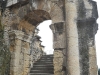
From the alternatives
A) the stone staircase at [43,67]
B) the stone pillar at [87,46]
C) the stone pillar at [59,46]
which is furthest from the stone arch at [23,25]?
the stone staircase at [43,67]

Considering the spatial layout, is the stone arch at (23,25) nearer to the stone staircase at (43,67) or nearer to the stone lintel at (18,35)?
the stone lintel at (18,35)

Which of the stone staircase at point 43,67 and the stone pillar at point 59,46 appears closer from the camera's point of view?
the stone pillar at point 59,46

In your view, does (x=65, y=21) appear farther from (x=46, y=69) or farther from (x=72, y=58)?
(x=46, y=69)

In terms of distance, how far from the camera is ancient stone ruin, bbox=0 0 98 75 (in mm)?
5320

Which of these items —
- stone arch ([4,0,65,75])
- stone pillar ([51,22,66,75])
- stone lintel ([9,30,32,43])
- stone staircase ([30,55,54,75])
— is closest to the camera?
stone pillar ([51,22,66,75])

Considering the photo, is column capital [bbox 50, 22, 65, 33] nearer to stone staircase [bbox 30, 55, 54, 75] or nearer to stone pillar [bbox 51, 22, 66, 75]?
stone pillar [bbox 51, 22, 66, 75]

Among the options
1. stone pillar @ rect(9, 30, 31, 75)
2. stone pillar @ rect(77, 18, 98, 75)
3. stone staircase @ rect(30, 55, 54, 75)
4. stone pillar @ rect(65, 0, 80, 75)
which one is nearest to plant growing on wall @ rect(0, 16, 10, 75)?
stone pillar @ rect(9, 30, 31, 75)

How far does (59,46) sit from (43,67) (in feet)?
13.8

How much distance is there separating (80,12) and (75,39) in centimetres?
89

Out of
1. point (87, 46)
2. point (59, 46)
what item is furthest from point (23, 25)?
point (87, 46)

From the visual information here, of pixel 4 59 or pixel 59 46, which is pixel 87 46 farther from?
pixel 4 59

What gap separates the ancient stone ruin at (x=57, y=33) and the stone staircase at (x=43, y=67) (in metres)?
2.22

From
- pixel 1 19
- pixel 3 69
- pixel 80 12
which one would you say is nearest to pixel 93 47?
pixel 80 12

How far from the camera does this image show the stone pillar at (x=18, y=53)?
659 cm
